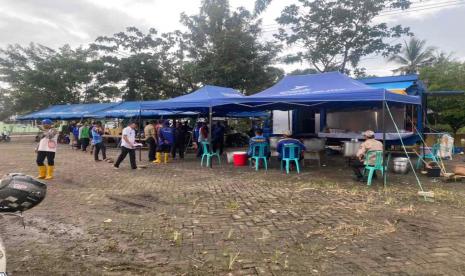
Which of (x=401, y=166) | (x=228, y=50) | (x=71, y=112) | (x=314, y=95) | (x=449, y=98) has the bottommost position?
(x=401, y=166)

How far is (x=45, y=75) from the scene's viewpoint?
31.4m

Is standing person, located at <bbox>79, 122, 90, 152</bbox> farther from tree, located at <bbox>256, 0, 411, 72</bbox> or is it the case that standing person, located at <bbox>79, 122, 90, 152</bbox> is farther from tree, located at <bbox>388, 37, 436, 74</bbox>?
tree, located at <bbox>388, 37, 436, 74</bbox>

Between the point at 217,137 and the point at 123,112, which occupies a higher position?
the point at 123,112

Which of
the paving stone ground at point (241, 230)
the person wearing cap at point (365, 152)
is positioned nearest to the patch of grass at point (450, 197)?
the paving stone ground at point (241, 230)

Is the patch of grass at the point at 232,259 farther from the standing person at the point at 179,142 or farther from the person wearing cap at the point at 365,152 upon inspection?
the standing person at the point at 179,142

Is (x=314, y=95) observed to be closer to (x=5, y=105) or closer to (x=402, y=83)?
(x=402, y=83)

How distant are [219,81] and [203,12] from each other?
19.9ft

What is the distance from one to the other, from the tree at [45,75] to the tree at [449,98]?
2452 cm

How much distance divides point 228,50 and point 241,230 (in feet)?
68.6

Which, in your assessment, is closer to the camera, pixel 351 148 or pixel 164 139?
pixel 351 148

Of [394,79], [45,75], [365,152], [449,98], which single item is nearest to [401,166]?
[365,152]

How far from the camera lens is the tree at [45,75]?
31531 millimetres

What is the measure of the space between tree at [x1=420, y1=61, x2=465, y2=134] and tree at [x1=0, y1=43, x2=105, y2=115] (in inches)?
965

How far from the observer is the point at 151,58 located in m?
29.3
